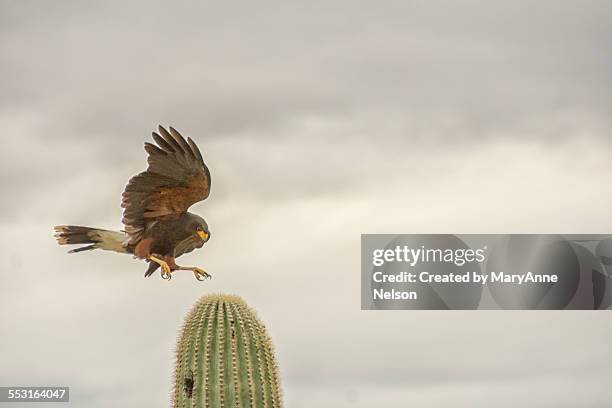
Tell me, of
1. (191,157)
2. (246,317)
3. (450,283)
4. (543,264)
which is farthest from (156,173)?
(543,264)

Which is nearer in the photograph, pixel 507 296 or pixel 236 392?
pixel 236 392

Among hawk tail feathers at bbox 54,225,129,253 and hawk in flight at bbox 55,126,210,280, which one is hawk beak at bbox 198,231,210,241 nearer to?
hawk in flight at bbox 55,126,210,280

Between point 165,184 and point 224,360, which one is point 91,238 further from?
point 224,360

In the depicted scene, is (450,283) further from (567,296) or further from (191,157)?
(191,157)

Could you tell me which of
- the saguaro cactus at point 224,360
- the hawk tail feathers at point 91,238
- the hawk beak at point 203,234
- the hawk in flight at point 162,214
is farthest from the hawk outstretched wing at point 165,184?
the saguaro cactus at point 224,360

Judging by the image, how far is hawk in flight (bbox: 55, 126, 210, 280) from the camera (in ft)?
28.7

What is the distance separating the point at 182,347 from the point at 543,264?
3357 millimetres

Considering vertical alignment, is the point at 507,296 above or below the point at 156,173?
below

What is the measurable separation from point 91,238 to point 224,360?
2.38 meters

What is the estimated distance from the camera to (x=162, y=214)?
8.84m

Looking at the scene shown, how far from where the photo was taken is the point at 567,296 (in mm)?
9188

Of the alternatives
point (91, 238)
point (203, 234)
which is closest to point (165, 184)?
point (203, 234)

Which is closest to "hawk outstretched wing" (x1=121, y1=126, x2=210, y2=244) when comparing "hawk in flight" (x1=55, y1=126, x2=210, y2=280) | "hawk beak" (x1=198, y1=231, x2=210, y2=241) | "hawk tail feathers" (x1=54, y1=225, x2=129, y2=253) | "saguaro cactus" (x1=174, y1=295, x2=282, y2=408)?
"hawk in flight" (x1=55, y1=126, x2=210, y2=280)

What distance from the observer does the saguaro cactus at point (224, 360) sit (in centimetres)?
710
